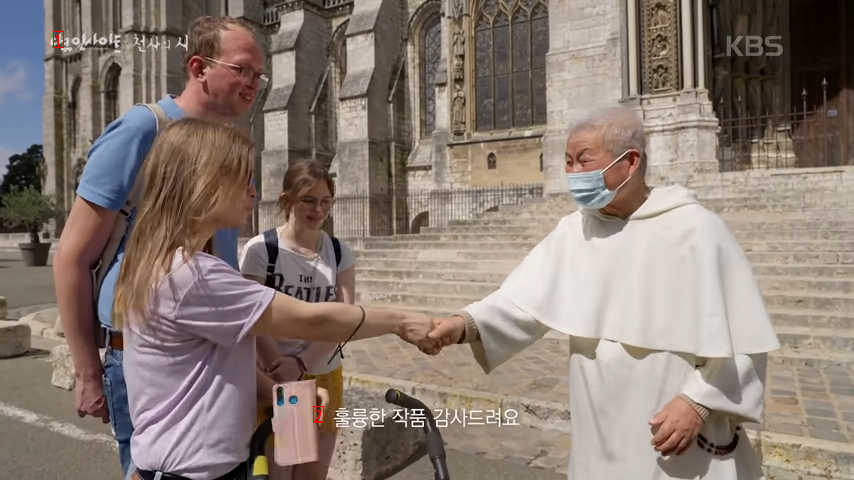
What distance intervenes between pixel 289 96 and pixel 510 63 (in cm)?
865

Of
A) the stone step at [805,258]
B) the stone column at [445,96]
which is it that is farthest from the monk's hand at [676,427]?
the stone column at [445,96]

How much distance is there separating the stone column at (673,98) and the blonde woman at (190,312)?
10.6 metres

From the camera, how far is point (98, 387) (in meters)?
1.71

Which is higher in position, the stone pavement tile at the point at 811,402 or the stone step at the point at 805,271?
the stone step at the point at 805,271

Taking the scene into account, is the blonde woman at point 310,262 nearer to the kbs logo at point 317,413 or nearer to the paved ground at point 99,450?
the kbs logo at point 317,413

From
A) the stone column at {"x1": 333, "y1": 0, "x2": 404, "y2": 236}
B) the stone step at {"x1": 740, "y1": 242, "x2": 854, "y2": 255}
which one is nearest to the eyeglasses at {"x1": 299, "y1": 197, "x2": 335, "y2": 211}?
the stone step at {"x1": 740, "y1": 242, "x2": 854, "y2": 255}

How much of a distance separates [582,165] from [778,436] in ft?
8.99

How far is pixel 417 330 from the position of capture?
6.26 feet

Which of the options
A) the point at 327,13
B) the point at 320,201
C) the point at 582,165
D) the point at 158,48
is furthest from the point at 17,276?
the point at 582,165

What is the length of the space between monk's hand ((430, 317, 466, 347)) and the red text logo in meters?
34.9

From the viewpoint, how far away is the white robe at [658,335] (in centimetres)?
168

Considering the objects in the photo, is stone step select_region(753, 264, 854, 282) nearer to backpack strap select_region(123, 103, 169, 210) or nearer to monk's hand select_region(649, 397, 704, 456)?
monk's hand select_region(649, 397, 704, 456)

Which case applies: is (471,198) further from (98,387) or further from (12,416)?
(98,387)

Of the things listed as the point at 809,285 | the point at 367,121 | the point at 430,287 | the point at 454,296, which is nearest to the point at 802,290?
the point at 809,285
